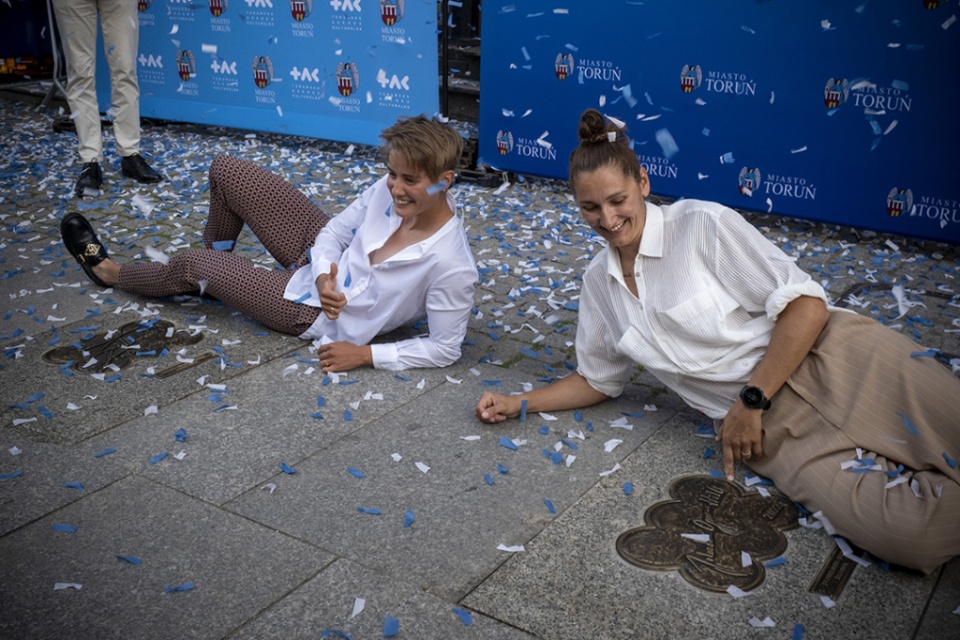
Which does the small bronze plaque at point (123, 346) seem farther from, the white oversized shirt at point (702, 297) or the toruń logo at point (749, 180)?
the toruń logo at point (749, 180)

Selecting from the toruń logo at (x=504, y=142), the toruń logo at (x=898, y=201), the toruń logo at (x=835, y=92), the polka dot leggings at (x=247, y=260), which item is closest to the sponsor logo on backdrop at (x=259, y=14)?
the toruń logo at (x=504, y=142)

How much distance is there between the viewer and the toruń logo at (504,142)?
7.82 m

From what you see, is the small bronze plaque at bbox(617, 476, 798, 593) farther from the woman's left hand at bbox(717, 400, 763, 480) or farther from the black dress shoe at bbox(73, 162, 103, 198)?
the black dress shoe at bbox(73, 162, 103, 198)

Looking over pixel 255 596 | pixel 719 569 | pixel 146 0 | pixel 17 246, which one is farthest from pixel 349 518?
pixel 146 0

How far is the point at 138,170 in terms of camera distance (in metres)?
8.03

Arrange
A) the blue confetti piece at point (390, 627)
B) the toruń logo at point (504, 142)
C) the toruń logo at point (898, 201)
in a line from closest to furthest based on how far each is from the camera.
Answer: the blue confetti piece at point (390, 627)
the toruń logo at point (898, 201)
the toruń logo at point (504, 142)

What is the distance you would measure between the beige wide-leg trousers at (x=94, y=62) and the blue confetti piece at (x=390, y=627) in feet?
20.8

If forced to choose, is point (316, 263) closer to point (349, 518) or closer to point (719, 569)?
point (349, 518)

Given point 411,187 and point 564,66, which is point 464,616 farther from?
point 564,66

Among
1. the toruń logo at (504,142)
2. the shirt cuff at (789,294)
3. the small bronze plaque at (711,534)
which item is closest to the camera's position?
the small bronze plaque at (711,534)

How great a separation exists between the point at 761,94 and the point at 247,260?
3.76 meters

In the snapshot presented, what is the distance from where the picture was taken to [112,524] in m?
3.06

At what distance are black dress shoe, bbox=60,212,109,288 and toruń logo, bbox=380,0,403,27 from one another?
3833 millimetres

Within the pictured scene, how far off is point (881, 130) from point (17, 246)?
18.7 feet
